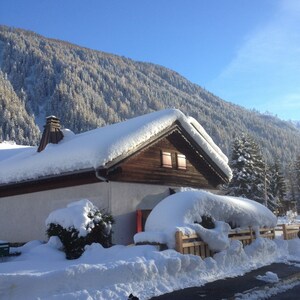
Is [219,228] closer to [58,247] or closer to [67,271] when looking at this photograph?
[58,247]

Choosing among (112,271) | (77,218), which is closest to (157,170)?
(77,218)

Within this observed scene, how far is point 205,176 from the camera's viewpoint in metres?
23.0

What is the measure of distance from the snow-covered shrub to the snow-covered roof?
2434mm

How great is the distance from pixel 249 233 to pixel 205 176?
296 inches

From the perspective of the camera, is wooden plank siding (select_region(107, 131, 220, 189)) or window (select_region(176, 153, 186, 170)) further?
window (select_region(176, 153, 186, 170))

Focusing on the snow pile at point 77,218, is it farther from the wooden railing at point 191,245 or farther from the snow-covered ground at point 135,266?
the wooden railing at point 191,245

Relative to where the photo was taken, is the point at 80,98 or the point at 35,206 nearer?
the point at 35,206

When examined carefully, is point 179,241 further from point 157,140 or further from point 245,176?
point 245,176

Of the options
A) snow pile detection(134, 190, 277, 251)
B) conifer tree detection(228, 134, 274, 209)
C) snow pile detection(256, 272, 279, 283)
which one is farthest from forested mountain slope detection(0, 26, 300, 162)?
snow pile detection(256, 272, 279, 283)

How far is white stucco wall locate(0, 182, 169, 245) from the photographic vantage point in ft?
55.3

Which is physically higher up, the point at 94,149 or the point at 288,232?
the point at 94,149

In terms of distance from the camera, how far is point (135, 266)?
9773 mm

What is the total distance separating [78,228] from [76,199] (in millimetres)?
4828

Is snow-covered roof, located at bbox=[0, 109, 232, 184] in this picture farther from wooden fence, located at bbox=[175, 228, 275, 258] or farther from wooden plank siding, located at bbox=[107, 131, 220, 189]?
wooden fence, located at bbox=[175, 228, 275, 258]
